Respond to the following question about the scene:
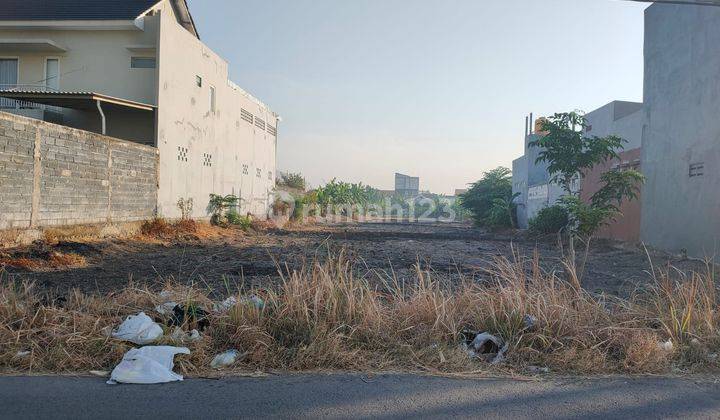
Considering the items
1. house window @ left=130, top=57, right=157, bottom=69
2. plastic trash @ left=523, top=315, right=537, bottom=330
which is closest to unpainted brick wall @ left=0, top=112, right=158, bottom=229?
house window @ left=130, top=57, right=157, bottom=69

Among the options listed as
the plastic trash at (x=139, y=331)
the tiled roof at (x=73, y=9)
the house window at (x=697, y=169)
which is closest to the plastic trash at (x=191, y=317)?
the plastic trash at (x=139, y=331)

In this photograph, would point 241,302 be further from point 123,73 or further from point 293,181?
point 293,181

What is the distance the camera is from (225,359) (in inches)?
157

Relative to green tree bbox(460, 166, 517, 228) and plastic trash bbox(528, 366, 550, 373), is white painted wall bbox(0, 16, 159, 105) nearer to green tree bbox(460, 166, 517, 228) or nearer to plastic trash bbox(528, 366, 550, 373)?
plastic trash bbox(528, 366, 550, 373)

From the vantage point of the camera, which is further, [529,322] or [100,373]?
[529,322]

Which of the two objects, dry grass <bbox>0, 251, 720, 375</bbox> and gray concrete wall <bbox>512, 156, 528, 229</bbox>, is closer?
dry grass <bbox>0, 251, 720, 375</bbox>

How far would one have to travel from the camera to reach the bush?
18953 millimetres

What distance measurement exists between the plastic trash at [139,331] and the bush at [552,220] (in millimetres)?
16698

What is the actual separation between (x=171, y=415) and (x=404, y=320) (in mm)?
2194

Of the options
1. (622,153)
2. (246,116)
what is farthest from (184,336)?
(246,116)

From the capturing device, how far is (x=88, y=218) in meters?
12.3

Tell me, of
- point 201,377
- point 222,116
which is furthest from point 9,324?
point 222,116

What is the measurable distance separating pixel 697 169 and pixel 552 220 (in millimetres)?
7703

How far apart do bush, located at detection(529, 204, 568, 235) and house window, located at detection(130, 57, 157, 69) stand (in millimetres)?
14345
